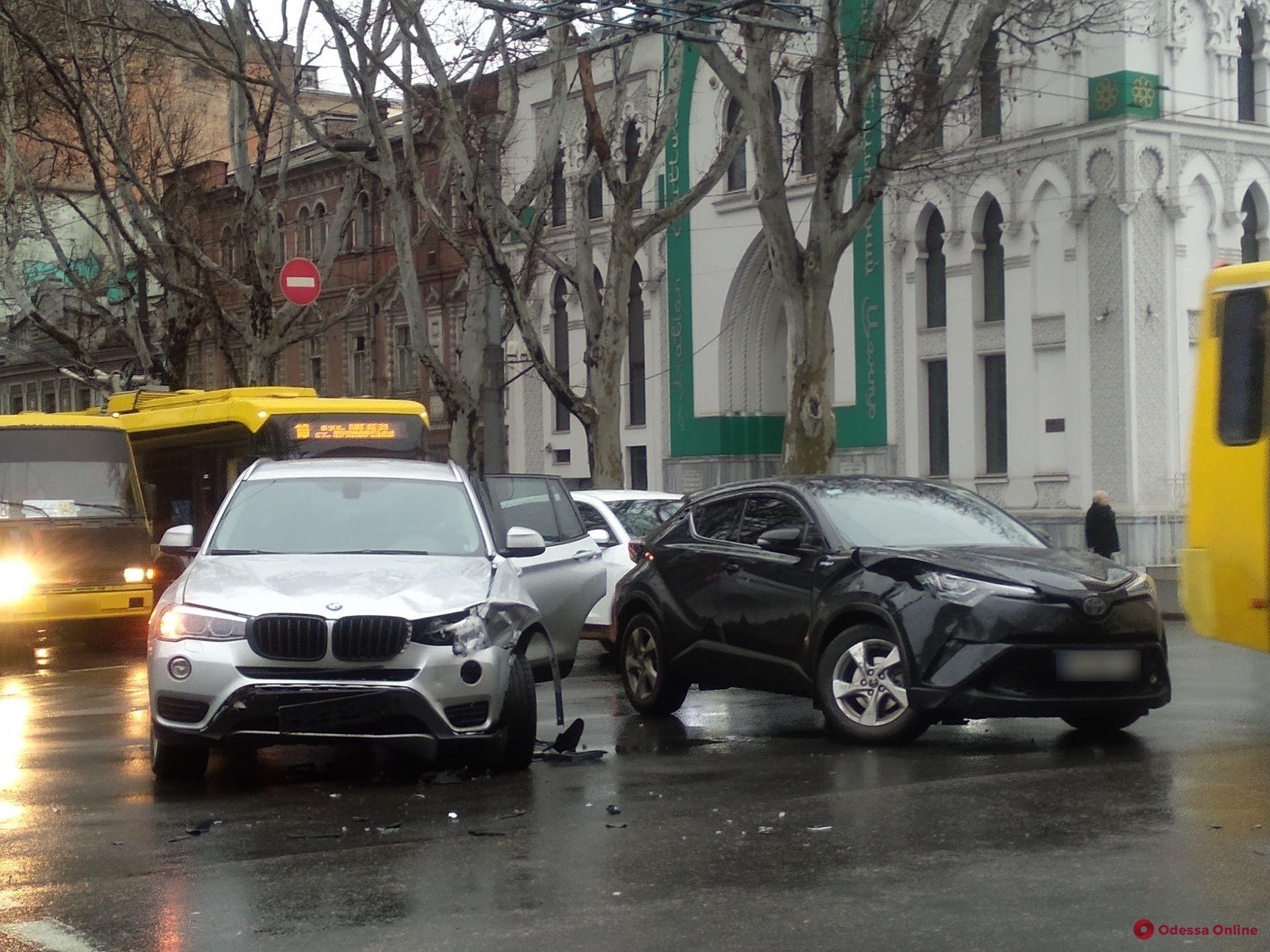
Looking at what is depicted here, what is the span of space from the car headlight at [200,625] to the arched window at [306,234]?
4390cm

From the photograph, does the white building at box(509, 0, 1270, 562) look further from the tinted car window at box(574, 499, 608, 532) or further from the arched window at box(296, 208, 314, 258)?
the arched window at box(296, 208, 314, 258)

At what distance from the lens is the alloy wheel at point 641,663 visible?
12.2 meters

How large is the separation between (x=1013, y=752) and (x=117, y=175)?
24.8 metres

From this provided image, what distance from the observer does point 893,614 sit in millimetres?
10094

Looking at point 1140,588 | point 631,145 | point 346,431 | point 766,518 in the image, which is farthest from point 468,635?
point 631,145

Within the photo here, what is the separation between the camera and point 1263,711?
1178 centimetres

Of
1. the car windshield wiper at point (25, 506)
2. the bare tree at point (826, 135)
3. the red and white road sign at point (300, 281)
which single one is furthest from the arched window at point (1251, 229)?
the car windshield wiper at point (25, 506)

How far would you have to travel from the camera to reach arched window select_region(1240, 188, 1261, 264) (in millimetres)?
32969

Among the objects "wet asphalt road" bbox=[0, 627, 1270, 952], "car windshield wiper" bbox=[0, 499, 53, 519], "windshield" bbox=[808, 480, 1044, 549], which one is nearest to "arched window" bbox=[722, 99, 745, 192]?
"car windshield wiper" bbox=[0, 499, 53, 519]

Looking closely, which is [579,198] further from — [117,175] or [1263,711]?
[1263,711]

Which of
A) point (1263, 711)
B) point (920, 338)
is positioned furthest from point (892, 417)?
point (1263, 711)

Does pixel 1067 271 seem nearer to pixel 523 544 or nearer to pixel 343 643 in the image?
pixel 523 544

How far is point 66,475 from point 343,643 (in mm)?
12066

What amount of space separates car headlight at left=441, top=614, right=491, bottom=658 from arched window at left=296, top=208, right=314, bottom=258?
44.2m
